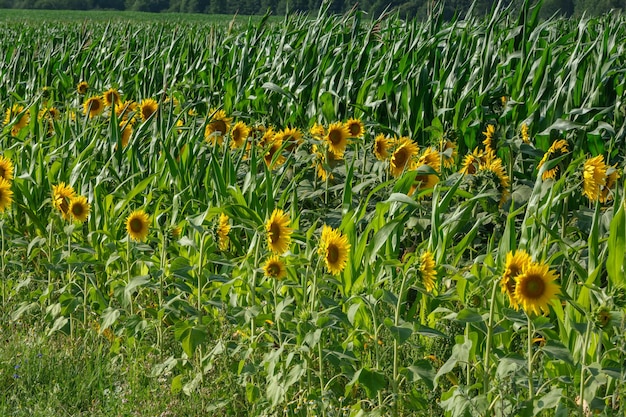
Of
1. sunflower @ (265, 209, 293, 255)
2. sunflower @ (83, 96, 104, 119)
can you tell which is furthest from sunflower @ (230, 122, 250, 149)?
sunflower @ (265, 209, 293, 255)

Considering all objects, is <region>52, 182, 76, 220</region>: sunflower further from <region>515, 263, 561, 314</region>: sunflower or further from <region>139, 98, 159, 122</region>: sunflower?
<region>515, 263, 561, 314</region>: sunflower

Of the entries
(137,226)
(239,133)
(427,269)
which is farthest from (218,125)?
(427,269)

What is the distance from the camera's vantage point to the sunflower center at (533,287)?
2064 millimetres

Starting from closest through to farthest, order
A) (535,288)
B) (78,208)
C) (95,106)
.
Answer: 1. (535,288)
2. (78,208)
3. (95,106)

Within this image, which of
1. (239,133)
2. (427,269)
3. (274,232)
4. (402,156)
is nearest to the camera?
(427,269)

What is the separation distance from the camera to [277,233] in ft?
8.91

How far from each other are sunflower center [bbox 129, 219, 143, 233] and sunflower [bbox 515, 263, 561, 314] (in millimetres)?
1504

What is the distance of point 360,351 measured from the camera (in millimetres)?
2881

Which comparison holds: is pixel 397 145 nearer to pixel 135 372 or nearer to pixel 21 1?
pixel 135 372

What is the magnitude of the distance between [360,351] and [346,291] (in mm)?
218

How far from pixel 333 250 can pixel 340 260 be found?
0.14ft

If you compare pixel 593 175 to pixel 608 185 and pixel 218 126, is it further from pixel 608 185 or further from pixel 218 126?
pixel 218 126

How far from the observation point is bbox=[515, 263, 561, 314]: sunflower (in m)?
2.06

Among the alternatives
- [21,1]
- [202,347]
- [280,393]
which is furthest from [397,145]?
[21,1]
